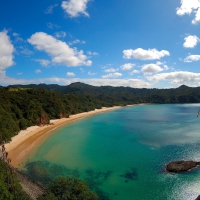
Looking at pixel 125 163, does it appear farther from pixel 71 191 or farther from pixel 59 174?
pixel 71 191

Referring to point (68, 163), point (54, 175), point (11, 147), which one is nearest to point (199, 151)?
point (68, 163)

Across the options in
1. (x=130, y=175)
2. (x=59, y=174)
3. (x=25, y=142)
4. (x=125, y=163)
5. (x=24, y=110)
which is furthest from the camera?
(x=24, y=110)

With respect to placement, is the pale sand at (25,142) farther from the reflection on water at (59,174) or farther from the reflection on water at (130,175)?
the reflection on water at (130,175)

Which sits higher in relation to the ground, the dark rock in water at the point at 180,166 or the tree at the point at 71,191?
the tree at the point at 71,191

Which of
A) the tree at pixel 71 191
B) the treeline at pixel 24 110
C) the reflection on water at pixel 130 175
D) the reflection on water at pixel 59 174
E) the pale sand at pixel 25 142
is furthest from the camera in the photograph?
the treeline at pixel 24 110

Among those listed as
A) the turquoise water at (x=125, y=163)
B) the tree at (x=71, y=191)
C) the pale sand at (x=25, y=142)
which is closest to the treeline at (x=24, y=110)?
the pale sand at (x=25, y=142)

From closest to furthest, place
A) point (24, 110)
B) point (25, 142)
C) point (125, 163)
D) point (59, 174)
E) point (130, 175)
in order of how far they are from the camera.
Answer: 1. point (130, 175)
2. point (59, 174)
3. point (125, 163)
4. point (25, 142)
5. point (24, 110)

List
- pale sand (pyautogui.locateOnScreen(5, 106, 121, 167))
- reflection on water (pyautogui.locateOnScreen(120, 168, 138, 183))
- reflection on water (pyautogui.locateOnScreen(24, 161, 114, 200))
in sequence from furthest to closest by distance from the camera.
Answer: pale sand (pyautogui.locateOnScreen(5, 106, 121, 167)) → reflection on water (pyautogui.locateOnScreen(120, 168, 138, 183)) → reflection on water (pyautogui.locateOnScreen(24, 161, 114, 200))

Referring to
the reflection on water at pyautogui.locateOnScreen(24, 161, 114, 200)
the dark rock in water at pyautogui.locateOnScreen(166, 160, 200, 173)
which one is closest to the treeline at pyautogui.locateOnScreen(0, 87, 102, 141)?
the reflection on water at pyautogui.locateOnScreen(24, 161, 114, 200)

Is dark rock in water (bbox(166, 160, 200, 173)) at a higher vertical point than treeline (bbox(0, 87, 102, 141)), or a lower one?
lower

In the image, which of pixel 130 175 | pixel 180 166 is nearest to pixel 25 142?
pixel 130 175

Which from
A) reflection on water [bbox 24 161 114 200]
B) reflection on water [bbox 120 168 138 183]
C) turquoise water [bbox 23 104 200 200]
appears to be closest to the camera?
turquoise water [bbox 23 104 200 200]

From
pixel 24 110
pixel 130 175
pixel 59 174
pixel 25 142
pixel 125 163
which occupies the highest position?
pixel 24 110

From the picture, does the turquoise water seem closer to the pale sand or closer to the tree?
the pale sand
